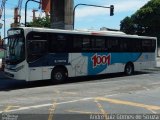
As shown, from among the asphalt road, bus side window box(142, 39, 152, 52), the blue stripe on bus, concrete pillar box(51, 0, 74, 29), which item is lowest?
the asphalt road

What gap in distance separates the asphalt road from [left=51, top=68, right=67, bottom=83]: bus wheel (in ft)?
1.45

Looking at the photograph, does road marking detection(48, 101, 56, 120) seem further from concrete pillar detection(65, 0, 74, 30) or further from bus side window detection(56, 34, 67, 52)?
concrete pillar detection(65, 0, 74, 30)

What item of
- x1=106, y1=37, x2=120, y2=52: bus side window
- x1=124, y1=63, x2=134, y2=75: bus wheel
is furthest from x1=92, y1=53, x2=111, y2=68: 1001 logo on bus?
x1=124, y1=63, x2=134, y2=75: bus wheel

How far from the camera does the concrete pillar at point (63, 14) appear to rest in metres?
36.3

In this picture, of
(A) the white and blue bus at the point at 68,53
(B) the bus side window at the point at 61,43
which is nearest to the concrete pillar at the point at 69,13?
(A) the white and blue bus at the point at 68,53

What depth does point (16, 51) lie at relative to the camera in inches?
790

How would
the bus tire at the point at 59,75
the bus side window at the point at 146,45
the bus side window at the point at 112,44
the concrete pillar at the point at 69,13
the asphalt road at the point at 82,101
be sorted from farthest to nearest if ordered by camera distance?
the concrete pillar at the point at 69,13 → the bus side window at the point at 146,45 → the bus side window at the point at 112,44 → the bus tire at the point at 59,75 → the asphalt road at the point at 82,101

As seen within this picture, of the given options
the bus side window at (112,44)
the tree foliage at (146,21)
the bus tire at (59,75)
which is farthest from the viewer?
the tree foliage at (146,21)

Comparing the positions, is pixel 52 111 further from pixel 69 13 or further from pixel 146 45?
pixel 69 13

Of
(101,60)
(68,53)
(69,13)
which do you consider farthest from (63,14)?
(68,53)

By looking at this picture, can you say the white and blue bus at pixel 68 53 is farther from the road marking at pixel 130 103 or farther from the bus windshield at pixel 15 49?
the road marking at pixel 130 103

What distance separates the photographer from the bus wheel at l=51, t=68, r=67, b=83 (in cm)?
2150

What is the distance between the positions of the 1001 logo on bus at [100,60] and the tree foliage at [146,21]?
185 ft

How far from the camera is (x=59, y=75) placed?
71.3 feet
